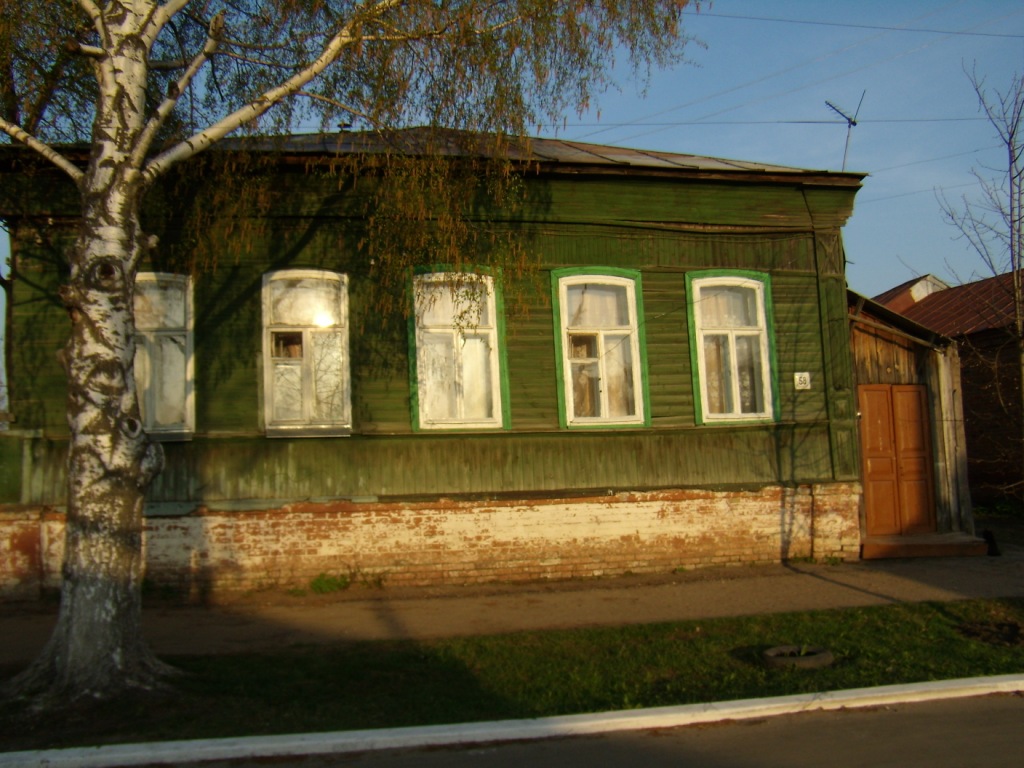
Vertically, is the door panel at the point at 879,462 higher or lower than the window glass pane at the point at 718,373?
lower

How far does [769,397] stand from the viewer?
39.0 ft

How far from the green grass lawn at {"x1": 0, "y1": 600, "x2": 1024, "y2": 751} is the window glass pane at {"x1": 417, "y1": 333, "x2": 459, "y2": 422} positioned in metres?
3.44

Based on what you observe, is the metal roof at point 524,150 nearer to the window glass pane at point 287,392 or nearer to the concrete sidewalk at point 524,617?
the window glass pane at point 287,392

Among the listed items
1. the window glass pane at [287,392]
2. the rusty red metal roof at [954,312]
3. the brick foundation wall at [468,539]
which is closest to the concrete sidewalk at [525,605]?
the brick foundation wall at [468,539]

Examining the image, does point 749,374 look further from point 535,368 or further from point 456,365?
point 456,365

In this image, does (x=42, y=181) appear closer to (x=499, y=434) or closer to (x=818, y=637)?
(x=499, y=434)

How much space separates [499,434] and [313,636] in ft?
11.6

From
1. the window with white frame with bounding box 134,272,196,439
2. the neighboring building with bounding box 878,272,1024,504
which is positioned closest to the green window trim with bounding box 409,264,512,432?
the window with white frame with bounding box 134,272,196,439

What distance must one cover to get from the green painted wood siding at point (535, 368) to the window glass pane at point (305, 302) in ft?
0.67

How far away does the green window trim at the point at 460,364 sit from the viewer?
34.9 ft

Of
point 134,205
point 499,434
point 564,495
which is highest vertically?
point 134,205

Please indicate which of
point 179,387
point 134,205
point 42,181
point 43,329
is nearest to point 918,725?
point 134,205

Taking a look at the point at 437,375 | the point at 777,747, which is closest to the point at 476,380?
the point at 437,375

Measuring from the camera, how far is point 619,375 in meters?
11.5
